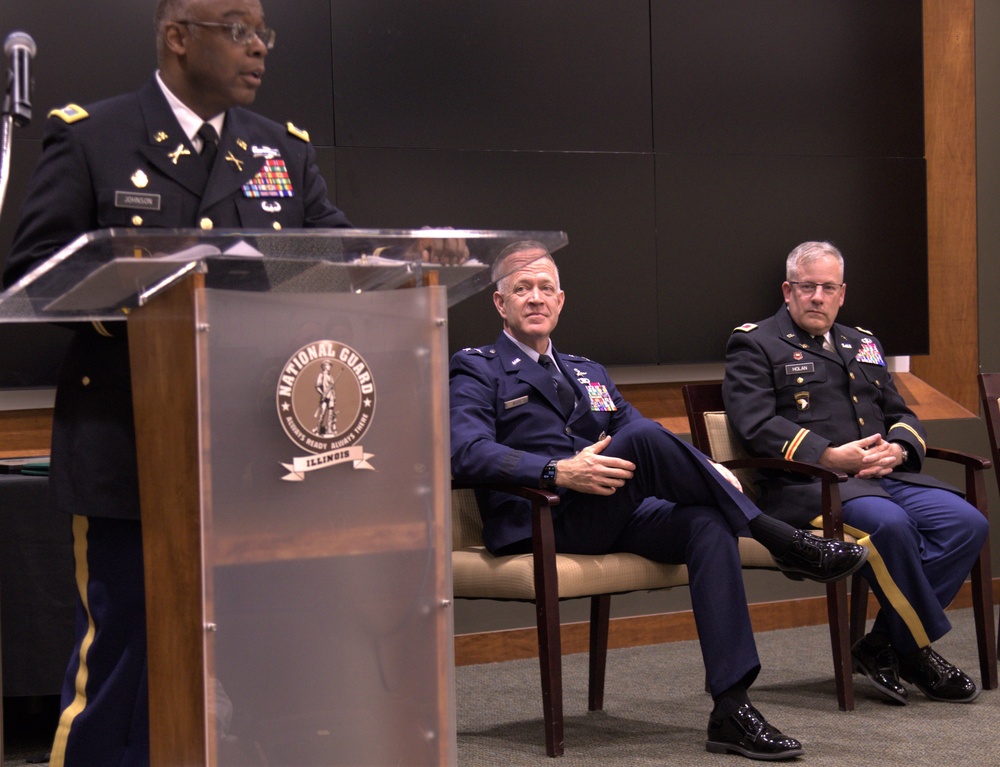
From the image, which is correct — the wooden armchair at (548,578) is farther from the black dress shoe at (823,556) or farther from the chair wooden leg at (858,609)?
the chair wooden leg at (858,609)

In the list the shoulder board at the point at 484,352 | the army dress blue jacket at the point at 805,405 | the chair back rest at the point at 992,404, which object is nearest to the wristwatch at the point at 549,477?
the shoulder board at the point at 484,352

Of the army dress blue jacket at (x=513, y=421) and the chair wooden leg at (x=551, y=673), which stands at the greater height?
the army dress blue jacket at (x=513, y=421)

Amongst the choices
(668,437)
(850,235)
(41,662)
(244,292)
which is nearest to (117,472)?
(244,292)

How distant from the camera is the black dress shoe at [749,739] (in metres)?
2.77

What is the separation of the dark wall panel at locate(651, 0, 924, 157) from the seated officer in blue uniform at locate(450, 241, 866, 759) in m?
1.40

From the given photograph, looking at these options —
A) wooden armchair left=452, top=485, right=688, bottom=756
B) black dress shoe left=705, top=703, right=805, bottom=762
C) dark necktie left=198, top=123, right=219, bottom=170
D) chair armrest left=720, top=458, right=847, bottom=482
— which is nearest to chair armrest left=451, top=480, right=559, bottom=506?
wooden armchair left=452, top=485, right=688, bottom=756

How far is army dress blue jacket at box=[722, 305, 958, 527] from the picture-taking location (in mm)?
3535

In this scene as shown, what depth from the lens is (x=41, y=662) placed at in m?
2.84

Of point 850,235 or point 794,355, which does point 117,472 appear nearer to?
point 794,355

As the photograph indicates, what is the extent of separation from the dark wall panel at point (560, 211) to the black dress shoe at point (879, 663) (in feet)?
4.19

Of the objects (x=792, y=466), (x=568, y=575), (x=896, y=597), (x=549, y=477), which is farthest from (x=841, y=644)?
(x=549, y=477)

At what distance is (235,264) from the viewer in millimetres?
1507

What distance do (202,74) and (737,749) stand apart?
192 centimetres

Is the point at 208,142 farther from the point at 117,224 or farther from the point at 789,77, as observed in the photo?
the point at 789,77
